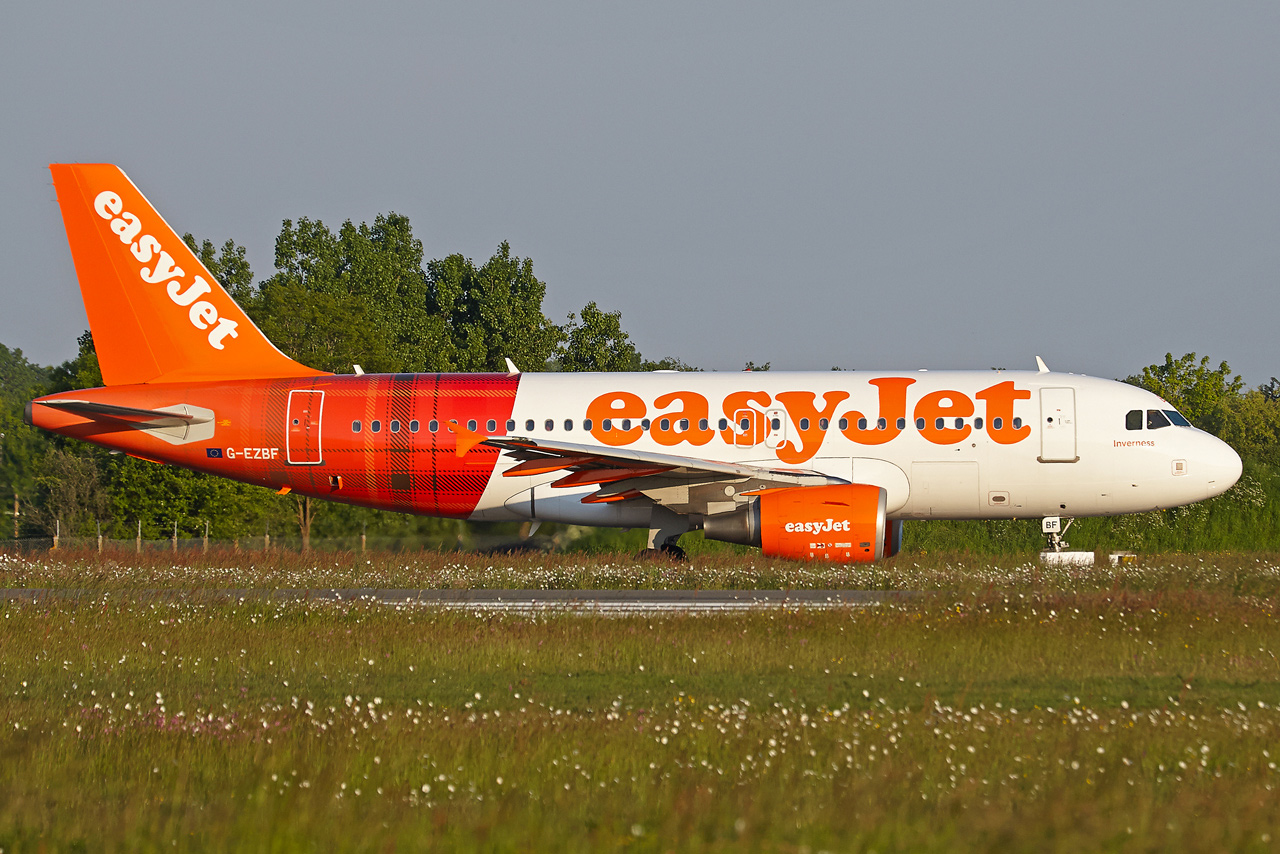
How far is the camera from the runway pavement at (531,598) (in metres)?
15.6

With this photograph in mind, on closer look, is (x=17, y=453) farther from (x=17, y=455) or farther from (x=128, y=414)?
(x=128, y=414)

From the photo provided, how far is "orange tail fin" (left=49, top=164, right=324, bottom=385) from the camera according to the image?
2375cm

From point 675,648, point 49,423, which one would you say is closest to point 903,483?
point 675,648

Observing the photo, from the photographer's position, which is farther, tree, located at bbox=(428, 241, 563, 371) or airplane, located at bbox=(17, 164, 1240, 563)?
tree, located at bbox=(428, 241, 563, 371)

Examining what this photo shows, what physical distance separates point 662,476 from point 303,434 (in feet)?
24.2

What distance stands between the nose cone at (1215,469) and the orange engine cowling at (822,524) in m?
6.36

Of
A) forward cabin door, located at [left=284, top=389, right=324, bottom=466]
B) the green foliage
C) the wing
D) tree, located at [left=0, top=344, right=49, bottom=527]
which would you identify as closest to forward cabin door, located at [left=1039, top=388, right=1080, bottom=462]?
the wing

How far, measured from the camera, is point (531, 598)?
56.7ft

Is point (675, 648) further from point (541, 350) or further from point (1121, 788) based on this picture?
point (541, 350)

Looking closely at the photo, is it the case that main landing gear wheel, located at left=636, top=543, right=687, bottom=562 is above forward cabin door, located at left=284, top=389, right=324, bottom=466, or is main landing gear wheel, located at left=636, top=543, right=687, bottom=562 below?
below

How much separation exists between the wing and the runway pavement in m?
3.06

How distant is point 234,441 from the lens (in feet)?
75.6

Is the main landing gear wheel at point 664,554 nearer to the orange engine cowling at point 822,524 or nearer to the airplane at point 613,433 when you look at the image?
the airplane at point 613,433

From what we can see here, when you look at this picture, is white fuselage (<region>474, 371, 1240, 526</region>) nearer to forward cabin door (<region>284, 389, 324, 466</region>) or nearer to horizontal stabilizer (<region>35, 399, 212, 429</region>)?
forward cabin door (<region>284, 389, 324, 466</region>)
